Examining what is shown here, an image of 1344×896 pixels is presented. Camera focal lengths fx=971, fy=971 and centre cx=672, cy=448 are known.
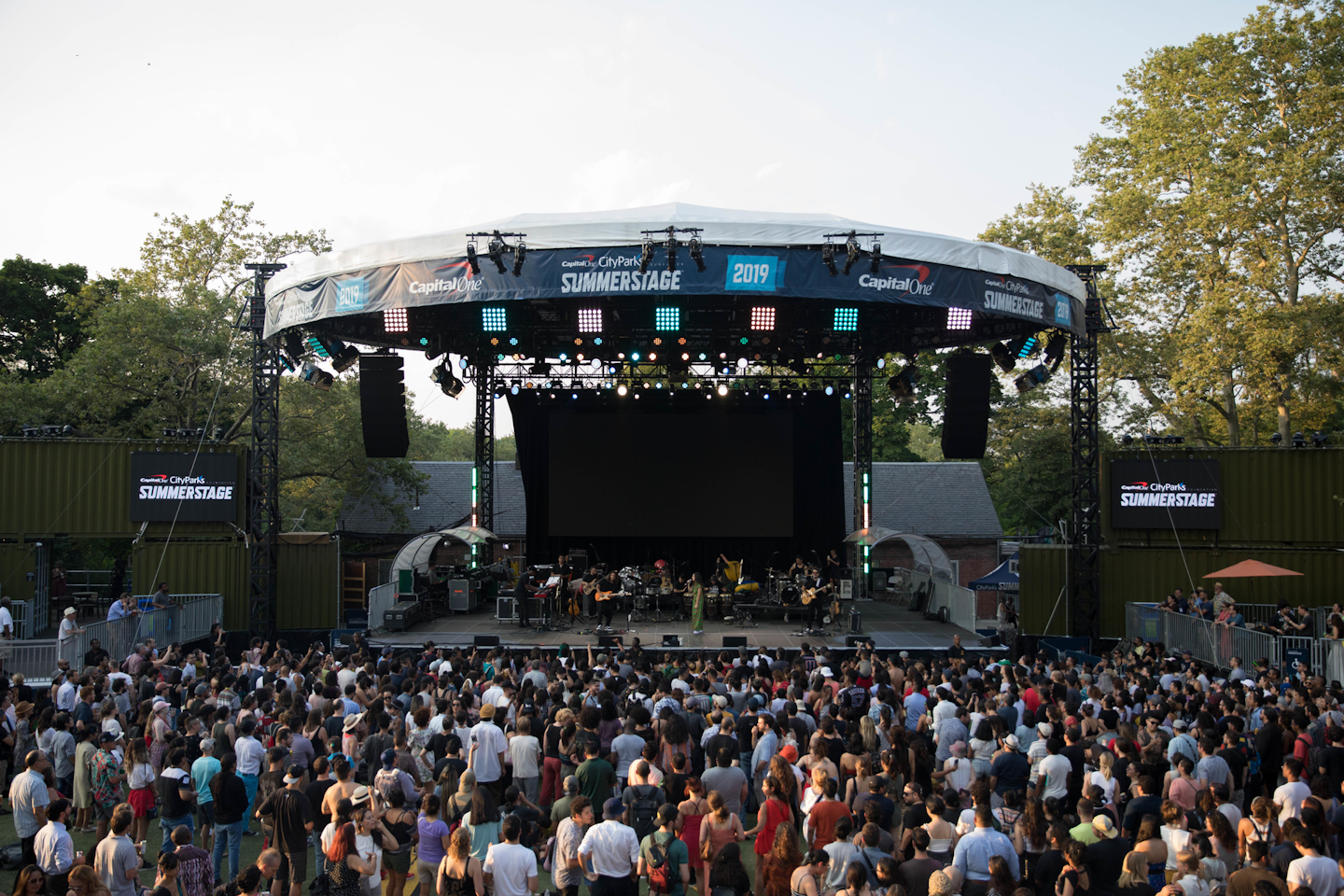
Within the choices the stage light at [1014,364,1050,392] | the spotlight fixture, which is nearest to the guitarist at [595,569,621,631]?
the spotlight fixture

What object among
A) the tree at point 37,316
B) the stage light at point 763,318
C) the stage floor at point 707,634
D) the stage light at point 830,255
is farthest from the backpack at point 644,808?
the tree at point 37,316

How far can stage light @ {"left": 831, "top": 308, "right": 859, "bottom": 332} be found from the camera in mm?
19547

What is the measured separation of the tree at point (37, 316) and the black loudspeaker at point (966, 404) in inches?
1045

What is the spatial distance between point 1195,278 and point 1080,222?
5.96m

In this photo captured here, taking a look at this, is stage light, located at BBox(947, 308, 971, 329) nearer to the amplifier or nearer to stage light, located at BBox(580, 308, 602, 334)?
stage light, located at BBox(580, 308, 602, 334)

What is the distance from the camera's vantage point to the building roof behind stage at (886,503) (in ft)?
116

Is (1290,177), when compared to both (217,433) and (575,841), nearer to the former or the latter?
(575,841)

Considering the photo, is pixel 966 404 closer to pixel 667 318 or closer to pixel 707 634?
pixel 667 318

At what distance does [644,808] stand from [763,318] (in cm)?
1408

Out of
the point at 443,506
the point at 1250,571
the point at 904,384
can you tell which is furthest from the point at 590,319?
the point at 443,506

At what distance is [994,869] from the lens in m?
5.32

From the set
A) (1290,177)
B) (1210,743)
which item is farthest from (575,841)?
(1290,177)

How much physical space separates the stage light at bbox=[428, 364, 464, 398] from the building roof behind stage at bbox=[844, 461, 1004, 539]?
16.8 meters

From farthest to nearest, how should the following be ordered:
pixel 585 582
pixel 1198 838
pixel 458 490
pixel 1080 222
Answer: pixel 458 490 → pixel 1080 222 → pixel 585 582 → pixel 1198 838
